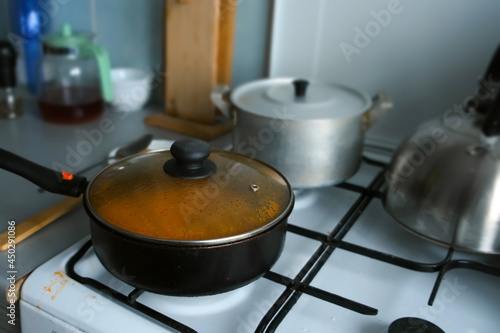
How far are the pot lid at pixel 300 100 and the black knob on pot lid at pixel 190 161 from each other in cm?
17

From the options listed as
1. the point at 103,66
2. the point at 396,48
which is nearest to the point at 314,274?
the point at 396,48

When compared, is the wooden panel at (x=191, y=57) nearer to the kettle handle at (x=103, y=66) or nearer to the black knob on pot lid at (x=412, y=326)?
the kettle handle at (x=103, y=66)

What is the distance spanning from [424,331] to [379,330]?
0.05 meters

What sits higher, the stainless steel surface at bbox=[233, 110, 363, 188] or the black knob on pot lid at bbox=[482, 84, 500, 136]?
the black knob on pot lid at bbox=[482, 84, 500, 136]

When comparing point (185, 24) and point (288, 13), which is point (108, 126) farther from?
point (288, 13)

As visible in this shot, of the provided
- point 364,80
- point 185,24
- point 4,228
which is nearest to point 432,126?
point 364,80

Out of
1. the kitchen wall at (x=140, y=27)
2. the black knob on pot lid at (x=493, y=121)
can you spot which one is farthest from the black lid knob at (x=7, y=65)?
the black knob on pot lid at (x=493, y=121)

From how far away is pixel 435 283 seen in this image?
0.59m

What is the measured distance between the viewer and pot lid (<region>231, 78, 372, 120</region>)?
720 millimetres

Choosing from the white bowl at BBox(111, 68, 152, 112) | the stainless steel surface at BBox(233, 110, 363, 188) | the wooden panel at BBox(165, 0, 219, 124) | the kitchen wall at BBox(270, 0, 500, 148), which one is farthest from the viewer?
the white bowl at BBox(111, 68, 152, 112)

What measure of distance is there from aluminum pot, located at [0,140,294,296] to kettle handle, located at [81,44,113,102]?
45cm

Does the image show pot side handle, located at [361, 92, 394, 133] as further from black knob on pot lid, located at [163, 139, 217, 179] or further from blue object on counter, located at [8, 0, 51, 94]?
blue object on counter, located at [8, 0, 51, 94]

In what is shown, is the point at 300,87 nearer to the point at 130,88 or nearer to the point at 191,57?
the point at 191,57

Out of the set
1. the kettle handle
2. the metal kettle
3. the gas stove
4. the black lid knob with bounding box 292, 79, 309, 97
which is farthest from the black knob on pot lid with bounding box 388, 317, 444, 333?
the kettle handle
